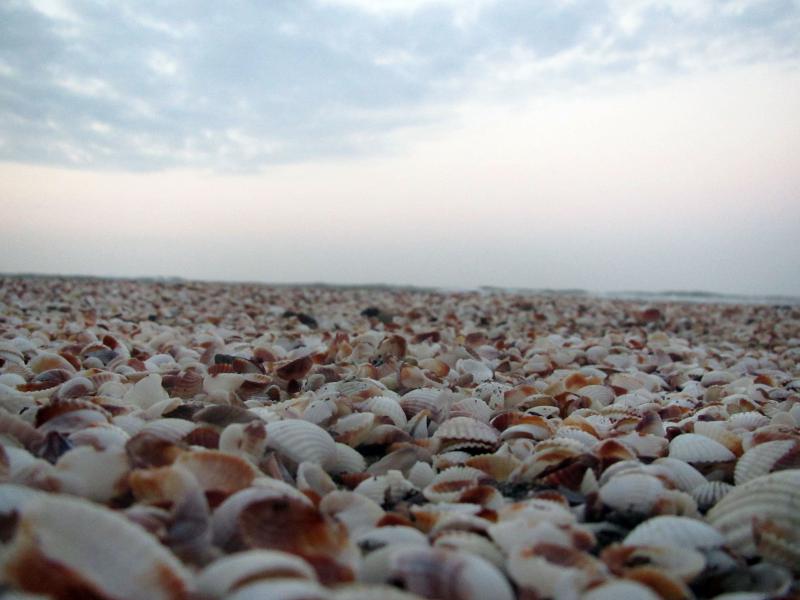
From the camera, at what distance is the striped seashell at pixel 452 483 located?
5.84ft

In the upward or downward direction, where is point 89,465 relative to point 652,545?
upward

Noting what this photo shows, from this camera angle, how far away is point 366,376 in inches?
128

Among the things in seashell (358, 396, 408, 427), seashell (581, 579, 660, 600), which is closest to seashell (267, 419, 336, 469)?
seashell (358, 396, 408, 427)

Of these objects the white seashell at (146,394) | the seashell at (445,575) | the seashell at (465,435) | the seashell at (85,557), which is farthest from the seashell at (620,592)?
the white seashell at (146,394)

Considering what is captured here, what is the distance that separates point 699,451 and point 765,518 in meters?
0.56

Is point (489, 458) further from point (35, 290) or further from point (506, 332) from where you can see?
point (35, 290)

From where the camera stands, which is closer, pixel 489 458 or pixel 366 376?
pixel 489 458

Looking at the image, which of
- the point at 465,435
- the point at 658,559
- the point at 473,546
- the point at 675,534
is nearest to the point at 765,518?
the point at 675,534

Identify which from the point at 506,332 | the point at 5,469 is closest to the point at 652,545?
the point at 5,469

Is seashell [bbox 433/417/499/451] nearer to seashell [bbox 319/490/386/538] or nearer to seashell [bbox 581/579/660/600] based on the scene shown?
seashell [bbox 319/490/386/538]

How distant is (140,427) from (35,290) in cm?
983

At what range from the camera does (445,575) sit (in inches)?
46.4

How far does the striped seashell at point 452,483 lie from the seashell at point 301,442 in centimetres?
31

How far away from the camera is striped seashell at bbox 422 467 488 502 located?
1.78 m
